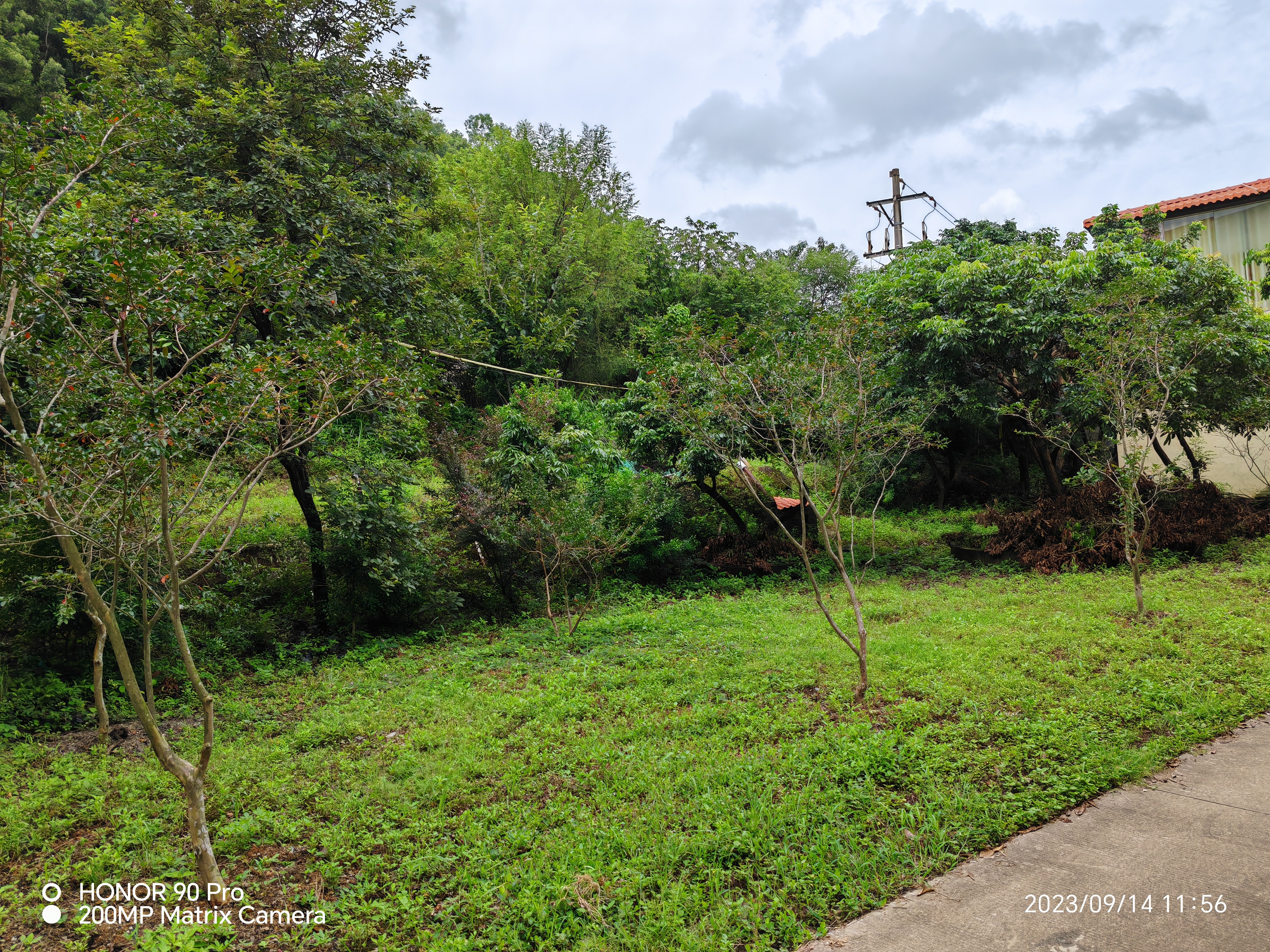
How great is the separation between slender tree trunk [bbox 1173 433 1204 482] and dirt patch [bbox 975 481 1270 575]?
1.32ft

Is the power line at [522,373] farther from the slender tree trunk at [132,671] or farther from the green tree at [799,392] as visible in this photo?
the slender tree trunk at [132,671]

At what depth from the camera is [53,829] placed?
408 centimetres

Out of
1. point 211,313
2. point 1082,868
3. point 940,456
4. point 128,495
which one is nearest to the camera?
point 1082,868

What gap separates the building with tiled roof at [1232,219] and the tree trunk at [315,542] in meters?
13.9

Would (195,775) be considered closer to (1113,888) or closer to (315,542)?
(1113,888)

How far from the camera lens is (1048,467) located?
1189 cm

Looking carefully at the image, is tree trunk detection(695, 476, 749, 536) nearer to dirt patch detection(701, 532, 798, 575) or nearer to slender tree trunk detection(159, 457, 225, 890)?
dirt patch detection(701, 532, 798, 575)

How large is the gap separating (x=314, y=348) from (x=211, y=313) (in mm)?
573

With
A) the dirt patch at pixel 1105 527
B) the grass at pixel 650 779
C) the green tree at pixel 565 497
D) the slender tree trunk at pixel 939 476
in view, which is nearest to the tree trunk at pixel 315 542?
the grass at pixel 650 779

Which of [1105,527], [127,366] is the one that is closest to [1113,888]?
[127,366]

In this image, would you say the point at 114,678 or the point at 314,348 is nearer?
the point at 314,348

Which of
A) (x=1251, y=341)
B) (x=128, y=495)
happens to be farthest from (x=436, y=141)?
(x=1251, y=341)

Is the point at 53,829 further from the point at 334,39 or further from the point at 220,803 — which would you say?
the point at 334,39

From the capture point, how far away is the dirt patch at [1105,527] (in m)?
9.95
